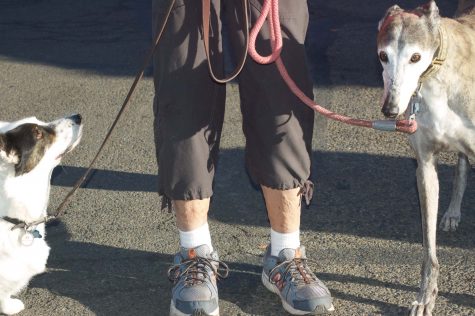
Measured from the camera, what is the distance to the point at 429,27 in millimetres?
3604

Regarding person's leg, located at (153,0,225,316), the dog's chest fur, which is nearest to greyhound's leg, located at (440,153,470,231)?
the dog's chest fur

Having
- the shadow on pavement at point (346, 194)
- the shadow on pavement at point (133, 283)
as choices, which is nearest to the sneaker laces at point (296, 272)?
the shadow on pavement at point (133, 283)

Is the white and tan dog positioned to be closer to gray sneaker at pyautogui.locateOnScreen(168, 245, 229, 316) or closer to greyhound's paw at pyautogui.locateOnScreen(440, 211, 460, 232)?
gray sneaker at pyautogui.locateOnScreen(168, 245, 229, 316)

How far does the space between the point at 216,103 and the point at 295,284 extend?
900 mm

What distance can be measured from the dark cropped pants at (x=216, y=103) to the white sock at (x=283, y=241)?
27 centimetres

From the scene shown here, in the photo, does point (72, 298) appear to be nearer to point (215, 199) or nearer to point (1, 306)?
point (1, 306)

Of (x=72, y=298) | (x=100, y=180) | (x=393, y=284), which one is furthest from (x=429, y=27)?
(x=100, y=180)

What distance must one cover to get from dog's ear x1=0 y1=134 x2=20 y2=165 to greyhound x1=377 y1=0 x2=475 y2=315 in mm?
1597

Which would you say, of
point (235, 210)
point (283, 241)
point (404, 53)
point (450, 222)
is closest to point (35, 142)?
point (283, 241)

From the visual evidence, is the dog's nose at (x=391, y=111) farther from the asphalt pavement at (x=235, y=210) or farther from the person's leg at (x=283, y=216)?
the asphalt pavement at (x=235, y=210)

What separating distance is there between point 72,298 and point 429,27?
209cm

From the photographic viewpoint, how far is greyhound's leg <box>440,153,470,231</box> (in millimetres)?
4676

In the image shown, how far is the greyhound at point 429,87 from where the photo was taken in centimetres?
353

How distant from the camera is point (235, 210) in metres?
4.99
